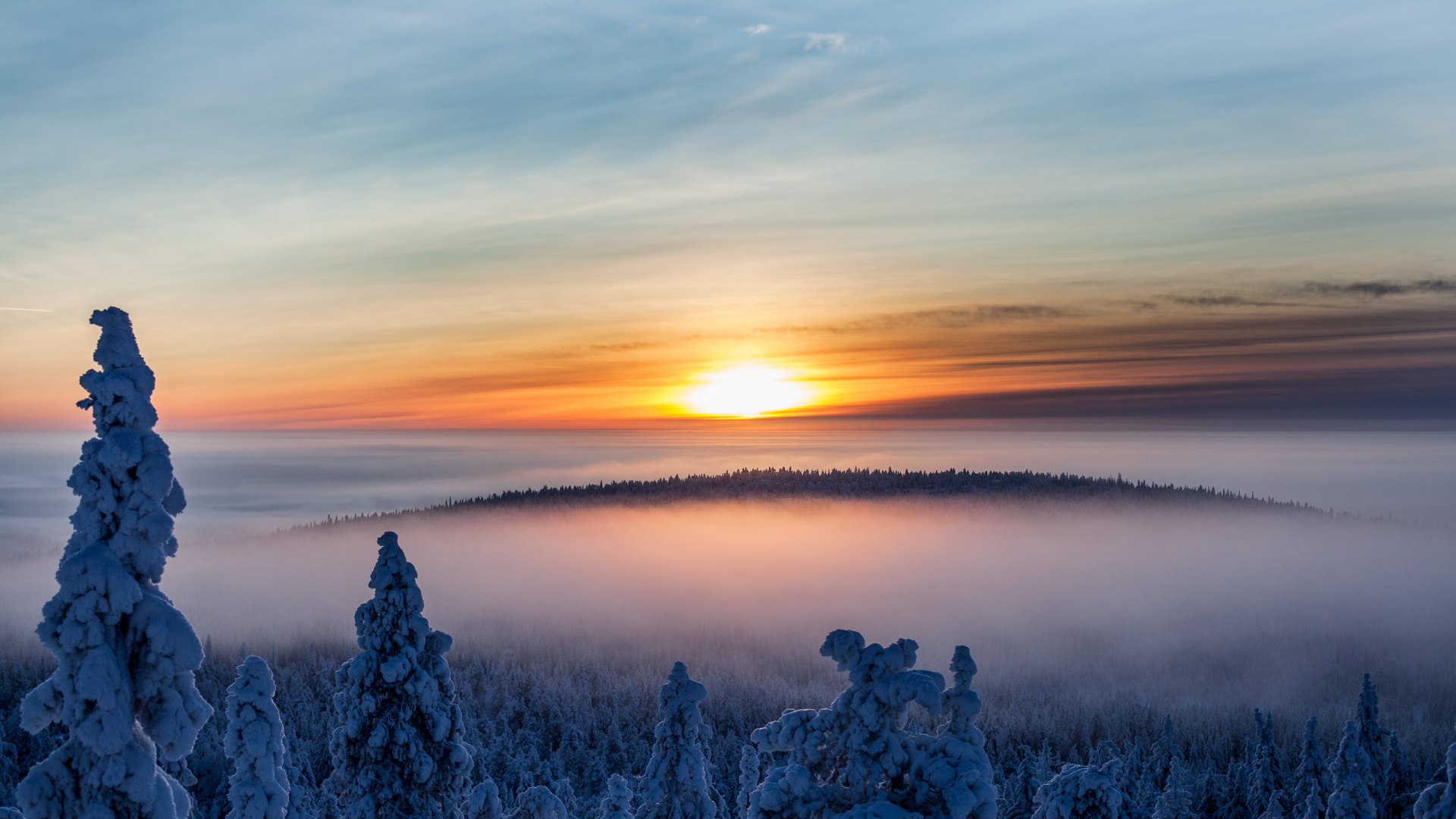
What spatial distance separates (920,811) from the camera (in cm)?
1333

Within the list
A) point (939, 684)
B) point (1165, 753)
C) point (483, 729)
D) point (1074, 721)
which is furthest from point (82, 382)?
point (1074, 721)

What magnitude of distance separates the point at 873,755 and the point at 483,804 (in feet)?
63.2

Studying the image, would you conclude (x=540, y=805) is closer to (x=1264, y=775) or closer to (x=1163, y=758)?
(x=1264, y=775)

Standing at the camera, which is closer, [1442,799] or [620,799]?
[1442,799]

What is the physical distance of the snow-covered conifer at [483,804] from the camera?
28531 mm

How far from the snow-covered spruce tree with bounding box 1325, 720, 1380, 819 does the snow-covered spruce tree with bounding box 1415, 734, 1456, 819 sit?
50.5ft

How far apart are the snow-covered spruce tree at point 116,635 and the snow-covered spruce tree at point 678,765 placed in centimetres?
1400

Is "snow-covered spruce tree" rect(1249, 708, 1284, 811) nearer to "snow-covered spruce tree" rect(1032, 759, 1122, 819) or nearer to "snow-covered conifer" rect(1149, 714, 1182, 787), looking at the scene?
"snow-covered conifer" rect(1149, 714, 1182, 787)

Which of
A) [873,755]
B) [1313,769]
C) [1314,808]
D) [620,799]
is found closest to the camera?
[873,755]

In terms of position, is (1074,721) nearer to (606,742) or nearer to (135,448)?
(606,742)

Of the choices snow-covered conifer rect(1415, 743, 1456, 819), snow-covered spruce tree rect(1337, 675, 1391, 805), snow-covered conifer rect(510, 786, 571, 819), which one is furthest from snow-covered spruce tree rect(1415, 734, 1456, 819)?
snow-covered conifer rect(510, 786, 571, 819)

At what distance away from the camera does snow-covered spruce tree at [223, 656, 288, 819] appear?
23.8 m

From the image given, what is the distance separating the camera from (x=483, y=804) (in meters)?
28.8

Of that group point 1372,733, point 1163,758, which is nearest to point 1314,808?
point 1372,733
